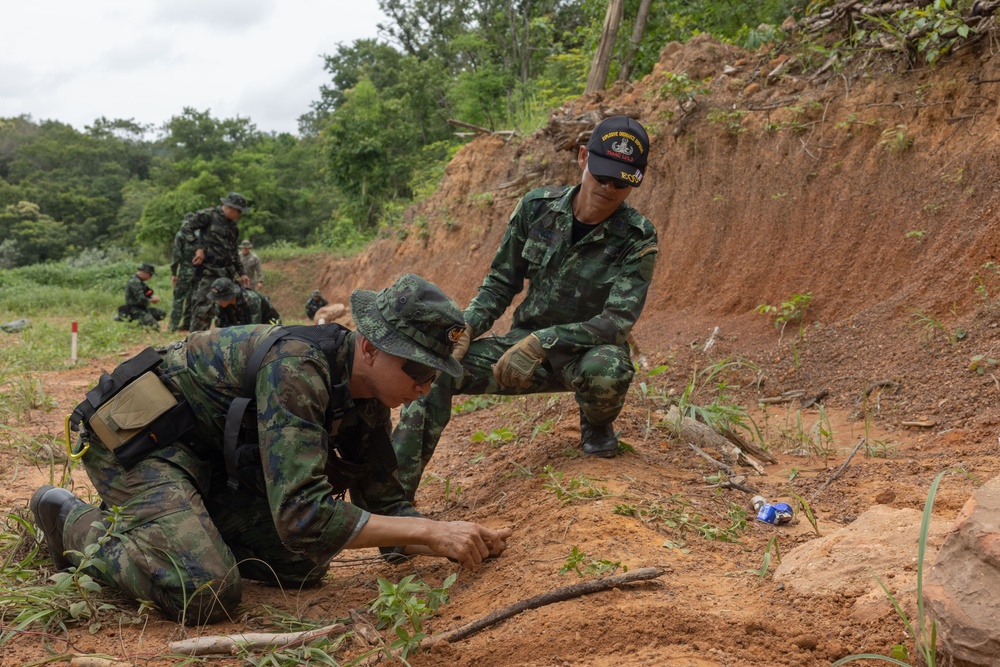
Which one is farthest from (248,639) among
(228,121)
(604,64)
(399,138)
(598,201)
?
(228,121)

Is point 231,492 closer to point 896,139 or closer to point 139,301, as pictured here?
point 896,139

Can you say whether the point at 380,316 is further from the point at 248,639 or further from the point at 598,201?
the point at 598,201

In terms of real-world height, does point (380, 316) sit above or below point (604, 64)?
below

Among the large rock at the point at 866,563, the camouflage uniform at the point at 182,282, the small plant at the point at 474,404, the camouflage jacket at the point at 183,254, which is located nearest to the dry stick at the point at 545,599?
the large rock at the point at 866,563

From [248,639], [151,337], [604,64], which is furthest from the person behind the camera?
[151,337]

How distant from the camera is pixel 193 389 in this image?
8.82 feet

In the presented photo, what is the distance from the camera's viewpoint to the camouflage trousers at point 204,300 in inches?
390

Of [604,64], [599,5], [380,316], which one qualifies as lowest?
[380,316]

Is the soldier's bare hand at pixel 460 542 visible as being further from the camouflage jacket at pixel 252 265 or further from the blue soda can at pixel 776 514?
the camouflage jacket at pixel 252 265

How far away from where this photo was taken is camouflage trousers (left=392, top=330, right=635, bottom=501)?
329 cm

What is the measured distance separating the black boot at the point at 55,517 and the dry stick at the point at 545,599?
1433 millimetres

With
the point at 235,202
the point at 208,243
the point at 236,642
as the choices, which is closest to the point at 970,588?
the point at 236,642

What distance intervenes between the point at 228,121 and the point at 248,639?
31885 millimetres

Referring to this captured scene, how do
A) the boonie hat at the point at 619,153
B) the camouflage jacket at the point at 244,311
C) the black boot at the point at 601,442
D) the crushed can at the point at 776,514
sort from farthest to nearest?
the camouflage jacket at the point at 244,311 < the black boot at the point at 601,442 < the boonie hat at the point at 619,153 < the crushed can at the point at 776,514
